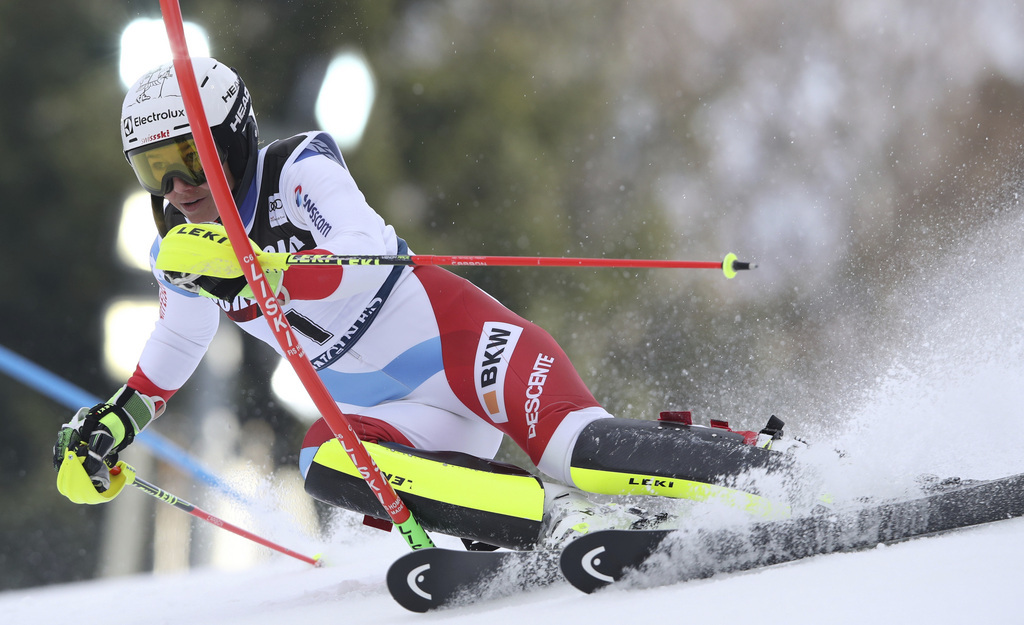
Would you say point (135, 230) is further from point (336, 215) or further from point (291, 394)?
point (336, 215)

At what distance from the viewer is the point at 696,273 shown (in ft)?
13.3

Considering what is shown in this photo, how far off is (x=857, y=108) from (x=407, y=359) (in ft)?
12.7

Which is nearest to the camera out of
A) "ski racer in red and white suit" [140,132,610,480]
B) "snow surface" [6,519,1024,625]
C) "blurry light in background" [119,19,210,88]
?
"snow surface" [6,519,1024,625]

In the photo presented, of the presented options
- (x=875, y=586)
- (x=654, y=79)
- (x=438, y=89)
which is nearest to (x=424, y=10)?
(x=438, y=89)

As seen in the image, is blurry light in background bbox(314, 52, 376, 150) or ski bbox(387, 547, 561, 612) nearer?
ski bbox(387, 547, 561, 612)

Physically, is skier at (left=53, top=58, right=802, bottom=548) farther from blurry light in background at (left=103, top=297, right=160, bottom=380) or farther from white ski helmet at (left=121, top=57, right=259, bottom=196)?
blurry light in background at (left=103, top=297, right=160, bottom=380)

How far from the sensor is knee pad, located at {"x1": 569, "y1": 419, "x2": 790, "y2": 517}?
1.11 m

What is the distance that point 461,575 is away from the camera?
1.07m

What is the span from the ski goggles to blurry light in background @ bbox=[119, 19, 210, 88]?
2801 mm

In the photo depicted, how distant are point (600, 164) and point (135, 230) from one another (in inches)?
105

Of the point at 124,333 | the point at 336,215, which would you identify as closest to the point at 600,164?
the point at 124,333

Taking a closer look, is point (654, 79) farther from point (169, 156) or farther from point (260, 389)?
point (169, 156)

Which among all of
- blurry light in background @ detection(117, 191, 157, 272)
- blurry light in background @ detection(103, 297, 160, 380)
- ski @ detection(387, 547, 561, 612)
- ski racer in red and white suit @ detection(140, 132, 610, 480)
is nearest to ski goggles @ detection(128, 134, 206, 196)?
ski racer in red and white suit @ detection(140, 132, 610, 480)

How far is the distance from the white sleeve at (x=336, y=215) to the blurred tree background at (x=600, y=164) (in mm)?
2467
